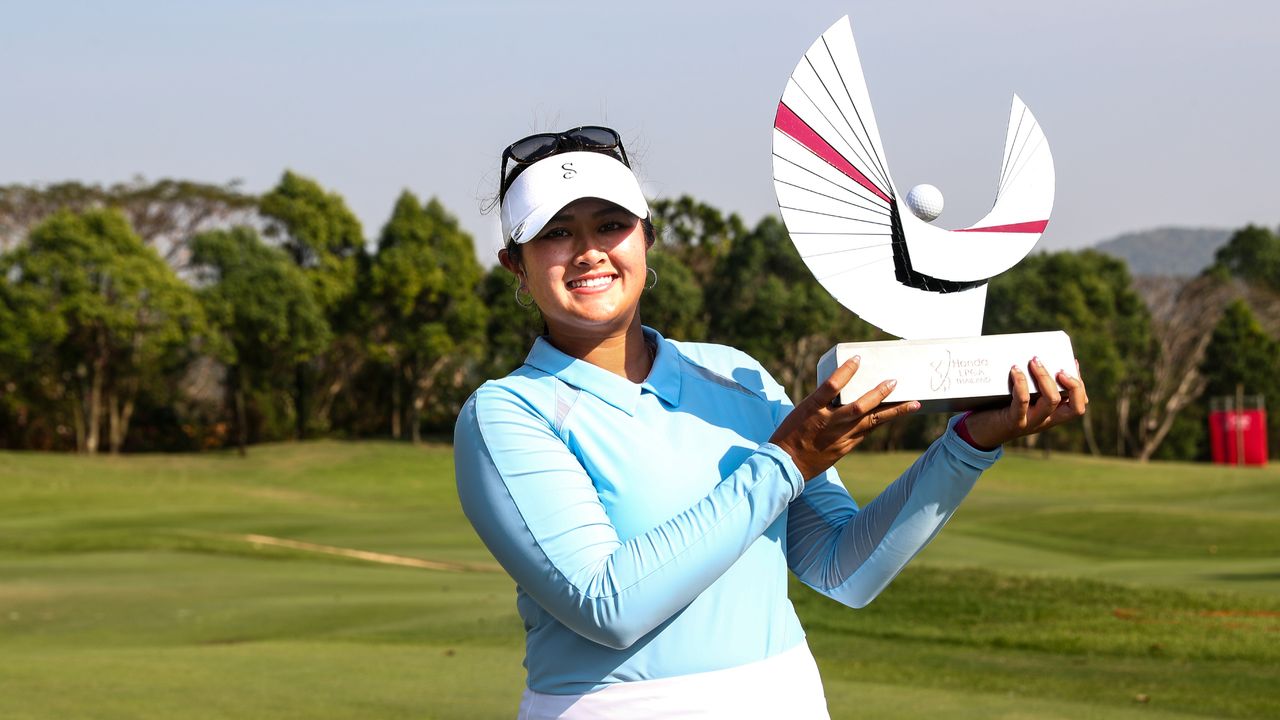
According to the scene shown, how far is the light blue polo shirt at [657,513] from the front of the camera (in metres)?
2.18

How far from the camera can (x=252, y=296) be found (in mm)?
39281

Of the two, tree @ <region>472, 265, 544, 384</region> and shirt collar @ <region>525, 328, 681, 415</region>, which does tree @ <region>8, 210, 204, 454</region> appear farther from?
shirt collar @ <region>525, 328, 681, 415</region>

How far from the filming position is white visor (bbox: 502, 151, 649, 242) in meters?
2.40

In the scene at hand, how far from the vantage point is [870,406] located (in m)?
2.28

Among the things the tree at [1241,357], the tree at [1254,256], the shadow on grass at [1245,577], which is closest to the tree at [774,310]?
the tree at [1241,357]

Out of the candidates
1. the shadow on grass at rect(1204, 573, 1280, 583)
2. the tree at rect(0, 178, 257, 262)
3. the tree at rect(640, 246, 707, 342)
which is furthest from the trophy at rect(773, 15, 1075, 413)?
the tree at rect(0, 178, 257, 262)

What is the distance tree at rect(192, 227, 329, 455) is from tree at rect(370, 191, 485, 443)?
2.39 m

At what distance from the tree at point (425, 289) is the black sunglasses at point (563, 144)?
3811 cm

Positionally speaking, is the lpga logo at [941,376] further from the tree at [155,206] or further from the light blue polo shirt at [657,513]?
the tree at [155,206]

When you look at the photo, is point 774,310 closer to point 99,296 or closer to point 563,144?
point 99,296

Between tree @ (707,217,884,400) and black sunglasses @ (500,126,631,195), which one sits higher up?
tree @ (707,217,884,400)

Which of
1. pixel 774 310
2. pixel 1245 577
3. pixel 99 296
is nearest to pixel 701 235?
pixel 774 310

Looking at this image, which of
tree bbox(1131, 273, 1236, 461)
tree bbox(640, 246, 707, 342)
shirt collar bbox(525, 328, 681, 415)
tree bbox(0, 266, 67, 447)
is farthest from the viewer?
tree bbox(1131, 273, 1236, 461)

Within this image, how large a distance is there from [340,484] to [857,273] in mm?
33438
